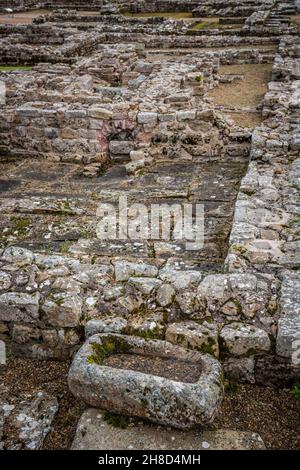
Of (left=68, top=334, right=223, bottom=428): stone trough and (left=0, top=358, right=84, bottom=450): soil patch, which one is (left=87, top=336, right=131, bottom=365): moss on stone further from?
(left=0, top=358, right=84, bottom=450): soil patch

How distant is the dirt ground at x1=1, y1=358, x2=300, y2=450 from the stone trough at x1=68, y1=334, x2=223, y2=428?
0.24 meters

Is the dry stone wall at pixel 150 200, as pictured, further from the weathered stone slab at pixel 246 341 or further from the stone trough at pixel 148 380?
the stone trough at pixel 148 380

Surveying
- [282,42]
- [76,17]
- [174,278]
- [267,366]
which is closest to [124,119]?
[174,278]

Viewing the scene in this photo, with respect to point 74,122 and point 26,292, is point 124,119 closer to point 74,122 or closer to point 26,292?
point 74,122

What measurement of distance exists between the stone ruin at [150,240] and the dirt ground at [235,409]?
0.42 ft

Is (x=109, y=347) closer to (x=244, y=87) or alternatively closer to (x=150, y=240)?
(x=150, y=240)

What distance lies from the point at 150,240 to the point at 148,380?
2.89 m

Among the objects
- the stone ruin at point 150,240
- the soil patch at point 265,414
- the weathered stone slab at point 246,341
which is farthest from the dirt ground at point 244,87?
the soil patch at point 265,414

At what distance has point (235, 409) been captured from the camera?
3.75m

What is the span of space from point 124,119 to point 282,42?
12.9 metres

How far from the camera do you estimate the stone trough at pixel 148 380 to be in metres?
3.40

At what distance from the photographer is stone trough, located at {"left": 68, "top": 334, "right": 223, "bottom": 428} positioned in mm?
3396

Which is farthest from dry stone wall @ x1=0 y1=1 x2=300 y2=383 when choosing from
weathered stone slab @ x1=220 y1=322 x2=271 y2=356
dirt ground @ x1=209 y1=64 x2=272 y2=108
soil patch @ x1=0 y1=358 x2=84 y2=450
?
dirt ground @ x1=209 y1=64 x2=272 y2=108

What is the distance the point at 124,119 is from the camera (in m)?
9.38
